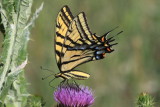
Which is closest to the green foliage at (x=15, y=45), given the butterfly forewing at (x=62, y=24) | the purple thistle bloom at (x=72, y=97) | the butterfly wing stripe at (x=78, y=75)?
the butterfly forewing at (x=62, y=24)

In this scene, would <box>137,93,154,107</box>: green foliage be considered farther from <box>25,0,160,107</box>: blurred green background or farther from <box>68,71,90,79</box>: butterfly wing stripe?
<box>25,0,160,107</box>: blurred green background

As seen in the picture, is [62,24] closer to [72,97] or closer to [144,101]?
[72,97]

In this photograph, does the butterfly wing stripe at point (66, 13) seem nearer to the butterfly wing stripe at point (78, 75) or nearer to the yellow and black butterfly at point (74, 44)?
the yellow and black butterfly at point (74, 44)

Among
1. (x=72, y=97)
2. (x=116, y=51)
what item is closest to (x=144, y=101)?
(x=72, y=97)

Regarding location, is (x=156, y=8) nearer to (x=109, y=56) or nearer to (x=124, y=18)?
(x=124, y=18)

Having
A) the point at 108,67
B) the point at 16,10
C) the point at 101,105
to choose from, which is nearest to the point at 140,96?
the point at 16,10
